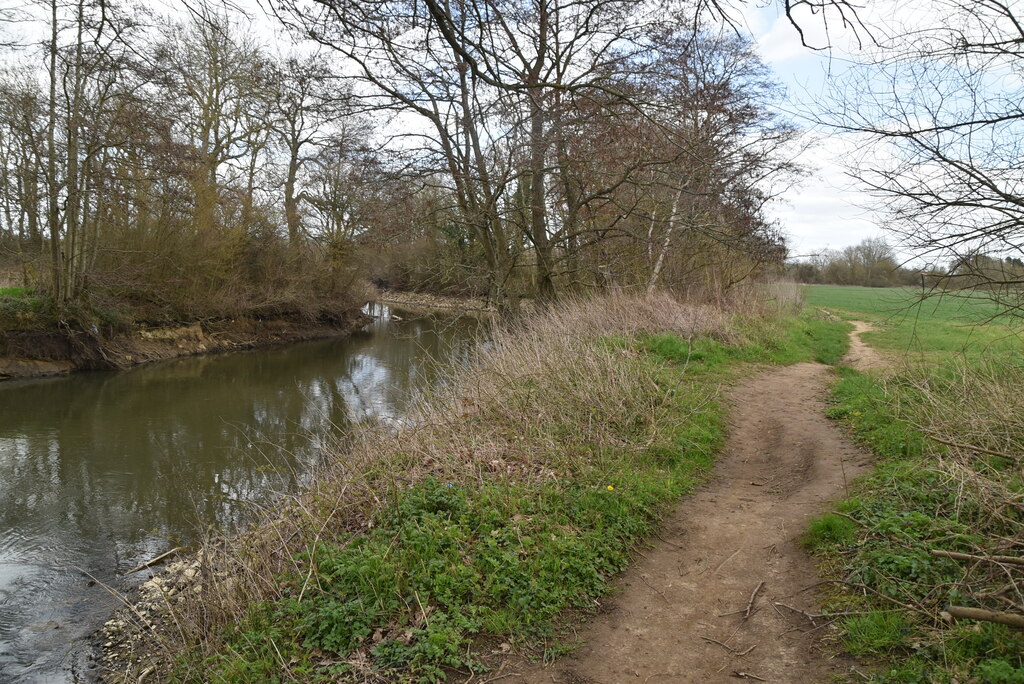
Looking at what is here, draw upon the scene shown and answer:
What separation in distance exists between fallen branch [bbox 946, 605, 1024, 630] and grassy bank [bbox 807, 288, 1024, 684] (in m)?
0.05

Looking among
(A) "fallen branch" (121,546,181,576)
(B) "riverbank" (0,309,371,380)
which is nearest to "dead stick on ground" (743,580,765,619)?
(A) "fallen branch" (121,546,181,576)

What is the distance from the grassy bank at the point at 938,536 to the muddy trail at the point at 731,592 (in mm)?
260

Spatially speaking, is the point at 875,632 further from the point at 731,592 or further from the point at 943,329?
the point at 943,329

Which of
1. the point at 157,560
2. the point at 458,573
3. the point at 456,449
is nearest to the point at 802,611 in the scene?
the point at 458,573

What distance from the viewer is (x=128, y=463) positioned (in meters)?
9.88

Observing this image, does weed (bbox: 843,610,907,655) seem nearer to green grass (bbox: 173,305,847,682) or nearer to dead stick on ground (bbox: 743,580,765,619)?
dead stick on ground (bbox: 743,580,765,619)

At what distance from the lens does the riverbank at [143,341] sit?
16.0m

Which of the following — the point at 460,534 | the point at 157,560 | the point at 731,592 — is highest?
the point at 460,534

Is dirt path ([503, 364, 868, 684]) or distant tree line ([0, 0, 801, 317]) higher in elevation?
distant tree line ([0, 0, 801, 317])

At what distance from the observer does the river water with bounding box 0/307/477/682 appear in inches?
233

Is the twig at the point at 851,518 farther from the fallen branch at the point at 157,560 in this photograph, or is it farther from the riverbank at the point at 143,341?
the riverbank at the point at 143,341

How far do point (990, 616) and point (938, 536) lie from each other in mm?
1262

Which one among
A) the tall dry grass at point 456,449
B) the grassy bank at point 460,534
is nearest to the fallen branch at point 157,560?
the tall dry grass at point 456,449

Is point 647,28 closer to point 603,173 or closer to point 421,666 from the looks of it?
point 603,173
